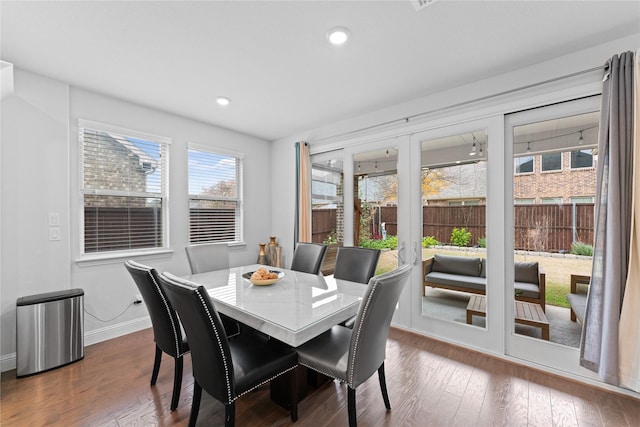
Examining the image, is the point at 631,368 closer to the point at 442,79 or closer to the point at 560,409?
the point at 560,409

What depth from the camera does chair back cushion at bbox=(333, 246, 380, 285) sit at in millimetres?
2600

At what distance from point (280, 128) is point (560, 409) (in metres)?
4.09

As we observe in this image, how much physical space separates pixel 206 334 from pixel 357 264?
162cm

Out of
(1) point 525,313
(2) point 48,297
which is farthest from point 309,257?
(2) point 48,297

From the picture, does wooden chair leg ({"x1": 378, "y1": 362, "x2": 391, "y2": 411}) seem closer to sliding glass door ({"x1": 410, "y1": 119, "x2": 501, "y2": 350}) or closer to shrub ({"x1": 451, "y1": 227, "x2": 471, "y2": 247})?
sliding glass door ({"x1": 410, "y1": 119, "x2": 501, "y2": 350})

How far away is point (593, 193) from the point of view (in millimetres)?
2211

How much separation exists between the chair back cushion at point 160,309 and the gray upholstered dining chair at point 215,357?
1.01 feet

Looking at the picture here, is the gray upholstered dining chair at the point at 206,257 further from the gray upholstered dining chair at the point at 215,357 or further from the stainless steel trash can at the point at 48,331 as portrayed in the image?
the gray upholstered dining chair at the point at 215,357

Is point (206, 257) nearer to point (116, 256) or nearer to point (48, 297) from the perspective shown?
point (116, 256)

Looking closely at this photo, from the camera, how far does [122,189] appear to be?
3.12m

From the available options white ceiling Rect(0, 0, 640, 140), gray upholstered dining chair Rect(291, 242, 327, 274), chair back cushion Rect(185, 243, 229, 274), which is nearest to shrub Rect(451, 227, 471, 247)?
gray upholstered dining chair Rect(291, 242, 327, 274)

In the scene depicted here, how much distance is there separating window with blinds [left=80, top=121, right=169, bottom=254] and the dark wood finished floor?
128 centimetres

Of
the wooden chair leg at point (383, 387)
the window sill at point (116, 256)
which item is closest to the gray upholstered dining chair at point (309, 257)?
the wooden chair leg at point (383, 387)

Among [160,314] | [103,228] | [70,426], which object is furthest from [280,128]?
[70,426]
